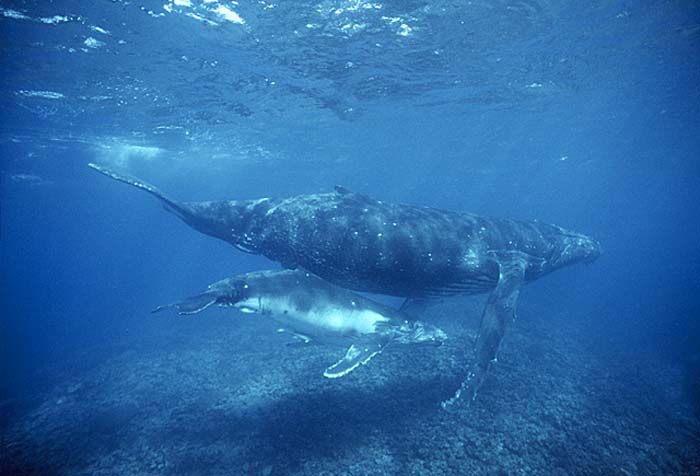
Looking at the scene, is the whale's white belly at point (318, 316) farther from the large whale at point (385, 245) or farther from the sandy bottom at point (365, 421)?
the sandy bottom at point (365, 421)

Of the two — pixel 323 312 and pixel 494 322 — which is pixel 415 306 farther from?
pixel 323 312

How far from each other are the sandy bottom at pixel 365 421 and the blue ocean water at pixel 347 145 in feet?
0.19

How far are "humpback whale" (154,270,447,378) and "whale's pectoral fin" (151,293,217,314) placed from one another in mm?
46

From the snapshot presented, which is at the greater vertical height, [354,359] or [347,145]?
[347,145]

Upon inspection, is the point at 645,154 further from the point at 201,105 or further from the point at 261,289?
the point at 261,289

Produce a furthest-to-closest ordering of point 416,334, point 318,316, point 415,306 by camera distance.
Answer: point 415,306 < point 416,334 < point 318,316

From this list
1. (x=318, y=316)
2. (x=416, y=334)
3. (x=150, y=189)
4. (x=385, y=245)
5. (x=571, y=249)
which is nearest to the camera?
(x=318, y=316)

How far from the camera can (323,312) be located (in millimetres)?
8438

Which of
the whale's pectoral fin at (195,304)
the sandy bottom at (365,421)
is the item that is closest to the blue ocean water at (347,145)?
the sandy bottom at (365,421)

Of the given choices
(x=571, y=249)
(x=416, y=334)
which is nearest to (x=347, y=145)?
(x=571, y=249)

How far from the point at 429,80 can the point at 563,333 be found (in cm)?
1527

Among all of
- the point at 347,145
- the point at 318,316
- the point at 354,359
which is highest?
the point at 347,145

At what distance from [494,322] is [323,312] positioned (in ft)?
12.9

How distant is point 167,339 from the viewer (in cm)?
2025
